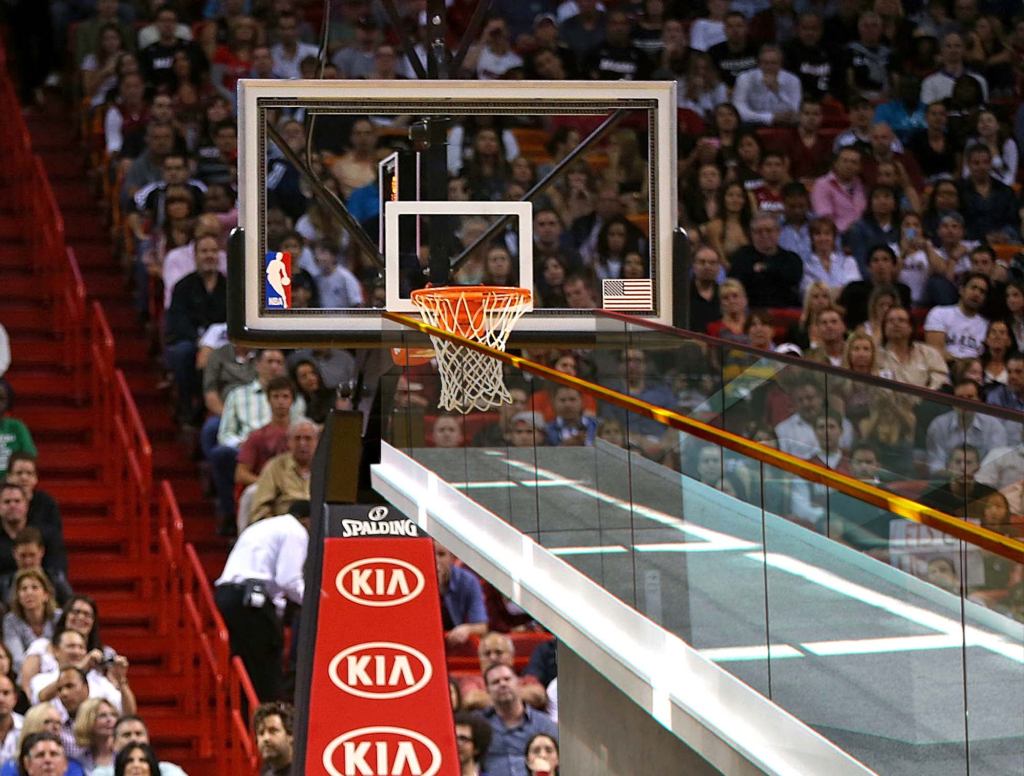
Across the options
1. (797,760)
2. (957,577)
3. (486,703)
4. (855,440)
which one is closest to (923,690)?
(957,577)

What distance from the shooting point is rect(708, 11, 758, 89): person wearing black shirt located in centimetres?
1483

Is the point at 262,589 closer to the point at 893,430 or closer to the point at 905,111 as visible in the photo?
the point at 893,430

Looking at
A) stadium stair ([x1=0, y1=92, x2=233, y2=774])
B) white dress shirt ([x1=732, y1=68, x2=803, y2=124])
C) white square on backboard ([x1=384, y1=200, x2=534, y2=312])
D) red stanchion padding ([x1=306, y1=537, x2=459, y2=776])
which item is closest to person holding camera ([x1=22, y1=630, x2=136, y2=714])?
stadium stair ([x1=0, y1=92, x2=233, y2=774])

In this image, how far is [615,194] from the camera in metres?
13.1

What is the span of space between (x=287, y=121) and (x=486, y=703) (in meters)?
5.22

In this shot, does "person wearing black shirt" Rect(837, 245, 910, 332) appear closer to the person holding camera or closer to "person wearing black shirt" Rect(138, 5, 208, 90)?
"person wearing black shirt" Rect(138, 5, 208, 90)

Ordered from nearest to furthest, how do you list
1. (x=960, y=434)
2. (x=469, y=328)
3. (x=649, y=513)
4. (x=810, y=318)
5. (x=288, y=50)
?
(x=649, y=513) → (x=960, y=434) → (x=469, y=328) → (x=810, y=318) → (x=288, y=50)

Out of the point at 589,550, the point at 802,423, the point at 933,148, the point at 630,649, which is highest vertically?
the point at 933,148

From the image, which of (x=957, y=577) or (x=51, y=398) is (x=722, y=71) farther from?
(x=957, y=577)

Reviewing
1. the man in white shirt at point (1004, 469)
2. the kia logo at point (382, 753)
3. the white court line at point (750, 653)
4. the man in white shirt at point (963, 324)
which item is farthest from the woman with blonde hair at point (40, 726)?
the man in white shirt at point (963, 324)

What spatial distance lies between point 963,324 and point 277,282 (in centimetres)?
547

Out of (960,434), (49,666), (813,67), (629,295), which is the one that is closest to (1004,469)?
(960,434)

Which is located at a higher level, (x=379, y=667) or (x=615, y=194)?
(x=615, y=194)

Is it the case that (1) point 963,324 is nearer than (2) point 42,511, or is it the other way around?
(2) point 42,511
